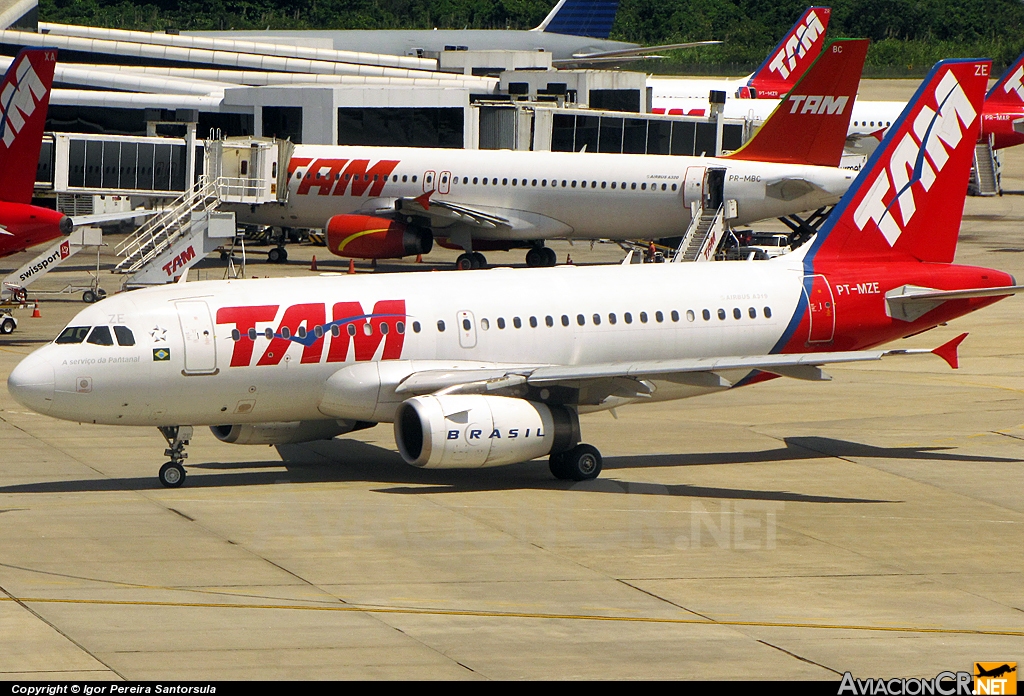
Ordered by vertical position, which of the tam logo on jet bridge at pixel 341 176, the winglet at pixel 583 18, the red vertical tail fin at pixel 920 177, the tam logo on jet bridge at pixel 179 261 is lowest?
the tam logo on jet bridge at pixel 179 261

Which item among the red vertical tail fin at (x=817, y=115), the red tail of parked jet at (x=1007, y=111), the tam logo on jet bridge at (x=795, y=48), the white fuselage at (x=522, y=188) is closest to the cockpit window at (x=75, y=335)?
the white fuselage at (x=522, y=188)

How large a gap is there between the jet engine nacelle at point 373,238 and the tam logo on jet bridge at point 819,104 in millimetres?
15117

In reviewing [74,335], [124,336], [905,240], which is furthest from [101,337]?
[905,240]

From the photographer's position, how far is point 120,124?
72.1m

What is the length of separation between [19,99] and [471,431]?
25070 millimetres

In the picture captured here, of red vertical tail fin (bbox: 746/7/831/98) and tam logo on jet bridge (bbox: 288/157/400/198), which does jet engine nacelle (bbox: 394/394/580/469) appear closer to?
tam logo on jet bridge (bbox: 288/157/400/198)

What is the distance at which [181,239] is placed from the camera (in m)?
52.0

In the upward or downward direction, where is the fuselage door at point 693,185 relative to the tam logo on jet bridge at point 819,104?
downward

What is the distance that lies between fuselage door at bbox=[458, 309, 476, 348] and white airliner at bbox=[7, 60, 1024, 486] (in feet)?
0.08

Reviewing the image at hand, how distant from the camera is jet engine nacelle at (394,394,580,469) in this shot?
83.7ft

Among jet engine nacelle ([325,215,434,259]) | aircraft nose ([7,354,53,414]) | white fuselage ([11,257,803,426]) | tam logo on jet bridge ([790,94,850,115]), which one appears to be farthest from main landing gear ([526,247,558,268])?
aircraft nose ([7,354,53,414])

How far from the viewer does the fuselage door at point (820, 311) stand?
30.6 m

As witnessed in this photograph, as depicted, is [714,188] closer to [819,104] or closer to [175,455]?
[819,104]

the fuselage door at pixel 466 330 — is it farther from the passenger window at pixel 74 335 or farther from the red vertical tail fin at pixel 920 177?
the red vertical tail fin at pixel 920 177
